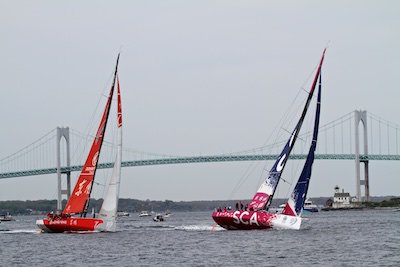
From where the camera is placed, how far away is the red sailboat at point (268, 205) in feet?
109

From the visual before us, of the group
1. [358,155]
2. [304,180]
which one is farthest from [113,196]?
[358,155]

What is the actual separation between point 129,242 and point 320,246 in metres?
6.98

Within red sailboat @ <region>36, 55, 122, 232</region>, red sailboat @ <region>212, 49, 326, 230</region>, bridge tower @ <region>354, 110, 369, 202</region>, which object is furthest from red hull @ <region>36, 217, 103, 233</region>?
bridge tower @ <region>354, 110, 369, 202</region>

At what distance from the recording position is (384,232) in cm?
3591

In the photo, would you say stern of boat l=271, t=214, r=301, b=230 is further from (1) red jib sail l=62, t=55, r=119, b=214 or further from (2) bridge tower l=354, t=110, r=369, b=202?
(2) bridge tower l=354, t=110, r=369, b=202

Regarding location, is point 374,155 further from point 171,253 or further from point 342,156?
point 171,253

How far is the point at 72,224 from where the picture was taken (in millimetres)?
→ 34031

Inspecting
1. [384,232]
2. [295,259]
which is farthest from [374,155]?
[295,259]

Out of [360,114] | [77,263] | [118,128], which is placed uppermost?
Answer: [360,114]

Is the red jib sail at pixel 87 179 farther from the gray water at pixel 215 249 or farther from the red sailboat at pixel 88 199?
the gray water at pixel 215 249

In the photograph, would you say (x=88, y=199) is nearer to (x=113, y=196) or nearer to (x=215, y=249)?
(x=113, y=196)

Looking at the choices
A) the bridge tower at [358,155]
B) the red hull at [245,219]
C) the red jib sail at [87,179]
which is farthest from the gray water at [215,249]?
the bridge tower at [358,155]

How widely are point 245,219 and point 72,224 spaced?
597cm

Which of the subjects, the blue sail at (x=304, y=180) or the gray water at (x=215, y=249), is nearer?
the gray water at (x=215, y=249)
